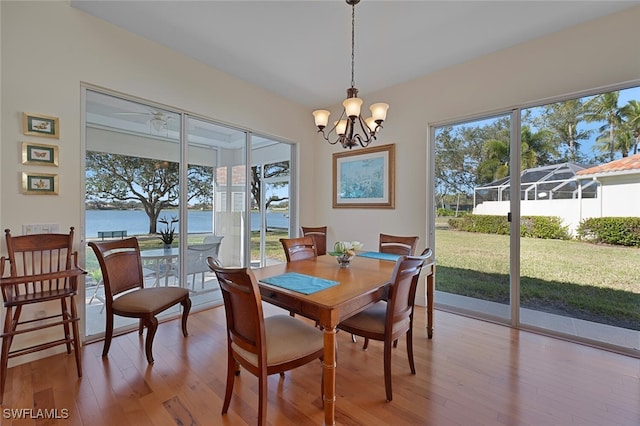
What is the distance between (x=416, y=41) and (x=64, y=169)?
345 centimetres

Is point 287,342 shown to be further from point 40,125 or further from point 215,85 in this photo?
point 215,85

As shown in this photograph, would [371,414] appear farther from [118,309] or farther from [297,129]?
[297,129]

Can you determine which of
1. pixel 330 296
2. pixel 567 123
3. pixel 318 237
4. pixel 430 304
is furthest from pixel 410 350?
pixel 567 123

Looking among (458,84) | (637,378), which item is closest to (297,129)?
(458,84)

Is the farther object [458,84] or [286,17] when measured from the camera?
[458,84]

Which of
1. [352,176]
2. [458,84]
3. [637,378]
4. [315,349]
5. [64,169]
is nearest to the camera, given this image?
[315,349]

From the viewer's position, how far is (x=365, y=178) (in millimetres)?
4059

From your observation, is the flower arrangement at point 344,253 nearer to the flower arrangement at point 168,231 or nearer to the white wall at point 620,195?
the flower arrangement at point 168,231

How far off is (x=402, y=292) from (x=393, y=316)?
0.18 m

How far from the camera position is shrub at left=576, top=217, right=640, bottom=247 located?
2.42 m

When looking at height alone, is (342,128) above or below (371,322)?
above

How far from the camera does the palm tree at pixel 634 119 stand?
93.7 inches

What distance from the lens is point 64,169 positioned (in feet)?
7.75

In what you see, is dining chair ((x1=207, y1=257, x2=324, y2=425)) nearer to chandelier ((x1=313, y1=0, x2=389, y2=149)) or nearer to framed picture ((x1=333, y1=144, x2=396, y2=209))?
chandelier ((x1=313, y1=0, x2=389, y2=149))
